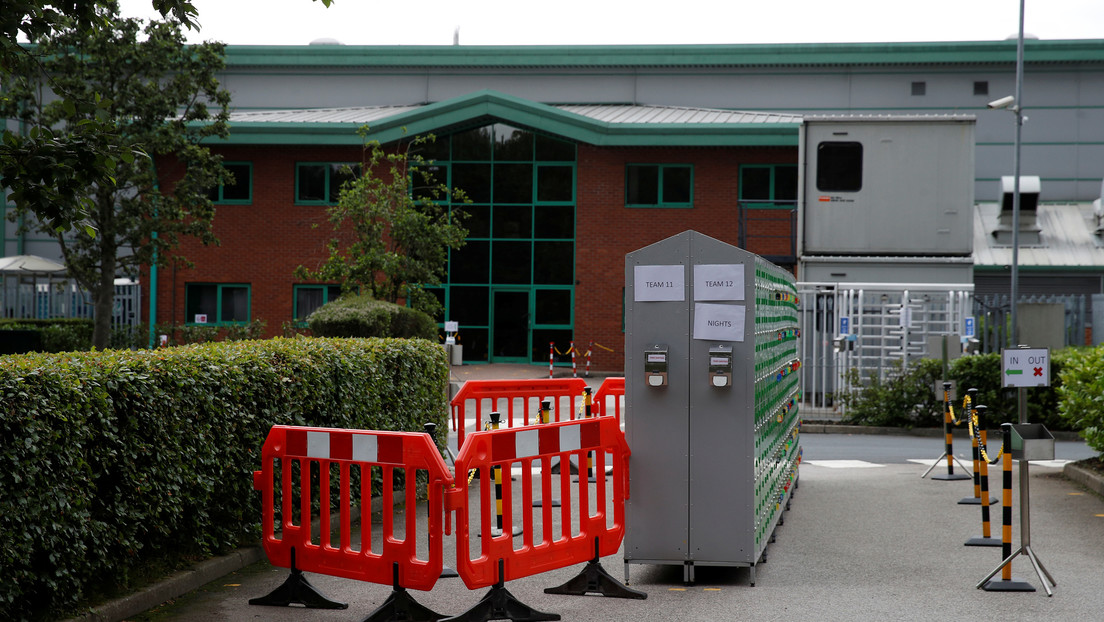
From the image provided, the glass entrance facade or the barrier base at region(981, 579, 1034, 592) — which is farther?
the glass entrance facade

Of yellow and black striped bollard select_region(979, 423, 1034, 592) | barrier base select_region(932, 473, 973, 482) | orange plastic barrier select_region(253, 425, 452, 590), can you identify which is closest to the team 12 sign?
yellow and black striped bollard select_region(979, 423, 1034, 592)

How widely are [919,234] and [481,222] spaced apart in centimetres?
1670

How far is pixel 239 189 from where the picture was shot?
34.8 metres

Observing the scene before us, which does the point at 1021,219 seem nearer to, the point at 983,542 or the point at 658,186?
the point at 658,186

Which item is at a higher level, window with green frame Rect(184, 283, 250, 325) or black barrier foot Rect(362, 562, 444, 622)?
window with green frame Rect(184, 283, 250, 325)

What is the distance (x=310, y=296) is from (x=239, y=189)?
4108mm

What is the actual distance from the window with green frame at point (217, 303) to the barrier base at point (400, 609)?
97.2 ft

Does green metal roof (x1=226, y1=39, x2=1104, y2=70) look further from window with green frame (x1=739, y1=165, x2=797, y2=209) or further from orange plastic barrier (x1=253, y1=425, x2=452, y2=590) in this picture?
orange plastic barrier (x1=253, y1=425, x2=452, y2=590)

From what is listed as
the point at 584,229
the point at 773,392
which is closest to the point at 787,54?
the point at 584,229

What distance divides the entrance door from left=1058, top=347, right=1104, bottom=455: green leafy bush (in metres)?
22.8

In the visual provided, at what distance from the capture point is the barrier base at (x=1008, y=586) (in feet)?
24.3

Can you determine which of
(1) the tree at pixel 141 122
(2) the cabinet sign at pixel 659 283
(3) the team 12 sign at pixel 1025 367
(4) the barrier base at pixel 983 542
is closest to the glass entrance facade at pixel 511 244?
(1) the tree at pixel 141 122

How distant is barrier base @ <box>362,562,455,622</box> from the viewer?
6.46 metres

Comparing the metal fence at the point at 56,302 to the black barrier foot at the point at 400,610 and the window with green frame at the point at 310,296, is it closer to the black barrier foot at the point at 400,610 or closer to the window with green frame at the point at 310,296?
the window with green frame at the point at 310,296
